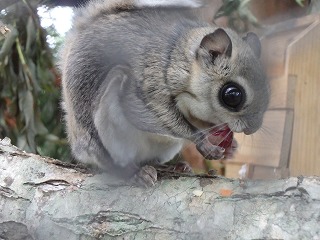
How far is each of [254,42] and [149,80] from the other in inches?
8.2

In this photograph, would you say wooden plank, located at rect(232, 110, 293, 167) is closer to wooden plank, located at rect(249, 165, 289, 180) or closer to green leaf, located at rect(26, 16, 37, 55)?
wooden plank, located at rect(249, 165, 289, 180)

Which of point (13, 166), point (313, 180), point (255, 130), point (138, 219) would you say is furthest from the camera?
point (13, 166)

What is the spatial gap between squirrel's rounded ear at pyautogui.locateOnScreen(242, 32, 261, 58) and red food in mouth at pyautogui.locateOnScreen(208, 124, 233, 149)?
0.48 feet

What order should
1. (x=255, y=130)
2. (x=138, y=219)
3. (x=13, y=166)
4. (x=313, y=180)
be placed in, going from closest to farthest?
1. (x=313, y=180)
2. (x=138, y=219)
3. (x=255, y=130)
4. (x=13, y=166)

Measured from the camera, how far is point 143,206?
0.83m

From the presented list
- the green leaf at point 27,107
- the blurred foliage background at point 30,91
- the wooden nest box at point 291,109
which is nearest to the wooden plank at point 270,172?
the wooden nest box at point 291,109

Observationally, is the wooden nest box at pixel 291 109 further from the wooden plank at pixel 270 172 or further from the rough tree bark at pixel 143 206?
the rough tree bark at pixel 143 206

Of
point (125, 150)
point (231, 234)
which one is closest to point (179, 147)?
point (125, 150)

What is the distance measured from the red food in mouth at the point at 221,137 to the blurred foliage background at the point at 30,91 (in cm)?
76

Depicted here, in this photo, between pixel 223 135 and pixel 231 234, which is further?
pixel 223 135

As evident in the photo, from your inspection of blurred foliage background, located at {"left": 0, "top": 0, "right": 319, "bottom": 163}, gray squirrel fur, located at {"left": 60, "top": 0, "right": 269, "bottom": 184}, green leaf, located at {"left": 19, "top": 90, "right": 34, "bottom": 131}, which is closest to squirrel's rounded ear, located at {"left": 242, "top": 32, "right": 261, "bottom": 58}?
gray squirrel fur, located at {"left": 60, "top": 0, "right": 269, "bottom": 184}

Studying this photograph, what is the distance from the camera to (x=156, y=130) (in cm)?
98

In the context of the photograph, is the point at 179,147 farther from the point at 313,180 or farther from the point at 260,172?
the point at 313,180

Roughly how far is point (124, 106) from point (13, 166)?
0.27m
